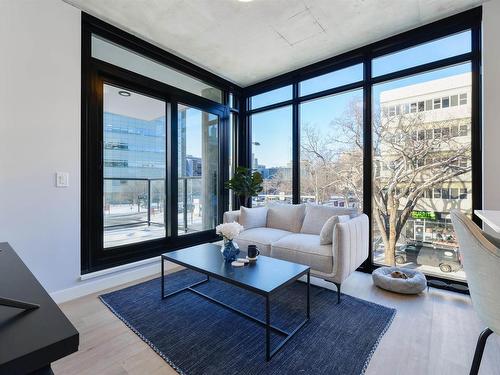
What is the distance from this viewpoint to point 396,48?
9.70 ft

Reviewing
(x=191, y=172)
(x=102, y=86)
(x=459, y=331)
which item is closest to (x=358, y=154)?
(x=459, y=331)

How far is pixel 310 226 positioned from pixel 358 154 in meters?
1.16

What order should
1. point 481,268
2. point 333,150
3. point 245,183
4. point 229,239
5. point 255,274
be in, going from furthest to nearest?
point 245,183, point 333,150, point 229,239, point 255,274, point 481,268

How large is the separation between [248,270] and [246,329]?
432mm

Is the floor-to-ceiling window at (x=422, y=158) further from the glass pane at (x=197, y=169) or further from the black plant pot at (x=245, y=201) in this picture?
the glass pane at (x=197, y=169)

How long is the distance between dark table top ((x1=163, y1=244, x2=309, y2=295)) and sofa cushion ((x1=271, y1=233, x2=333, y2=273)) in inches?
15.0

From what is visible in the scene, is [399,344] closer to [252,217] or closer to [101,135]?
[252,217]

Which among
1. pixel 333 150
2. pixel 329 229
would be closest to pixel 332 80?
pixel 333 150

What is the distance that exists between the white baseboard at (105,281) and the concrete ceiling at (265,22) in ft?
8.95

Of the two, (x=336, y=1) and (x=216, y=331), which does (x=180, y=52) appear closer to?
(x=336, y=1)

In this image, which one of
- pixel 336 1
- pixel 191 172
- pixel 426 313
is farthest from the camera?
pixel 191 172

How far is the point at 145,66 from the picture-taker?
3.10 meters

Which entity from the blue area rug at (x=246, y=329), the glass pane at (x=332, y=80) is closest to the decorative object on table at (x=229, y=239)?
the blue area rug at (x=246, y=329)

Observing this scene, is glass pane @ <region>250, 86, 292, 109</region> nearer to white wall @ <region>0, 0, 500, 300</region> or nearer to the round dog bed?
white wall @ <region>0, 0, 500, 300</region>
